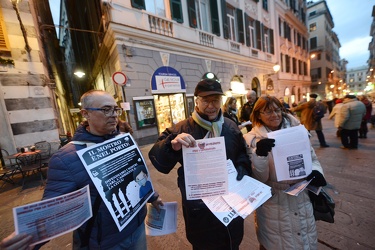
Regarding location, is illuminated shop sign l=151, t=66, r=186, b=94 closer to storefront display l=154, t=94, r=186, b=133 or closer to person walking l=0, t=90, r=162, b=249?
storefront display l=154, t=94, r=186, b=133

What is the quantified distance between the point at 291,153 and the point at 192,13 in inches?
389

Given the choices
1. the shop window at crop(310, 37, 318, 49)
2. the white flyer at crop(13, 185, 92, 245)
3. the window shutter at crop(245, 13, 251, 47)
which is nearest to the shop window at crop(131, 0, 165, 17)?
the window shutter at crop(245, 13, 251, 47)

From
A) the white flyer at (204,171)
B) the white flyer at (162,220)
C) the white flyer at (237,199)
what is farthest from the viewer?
the white flyer at (162,220)

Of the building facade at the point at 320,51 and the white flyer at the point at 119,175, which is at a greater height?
the building facade at the point at 320,51

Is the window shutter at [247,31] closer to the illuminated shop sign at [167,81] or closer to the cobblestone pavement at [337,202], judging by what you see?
the illuminated shop sign at [167,81]

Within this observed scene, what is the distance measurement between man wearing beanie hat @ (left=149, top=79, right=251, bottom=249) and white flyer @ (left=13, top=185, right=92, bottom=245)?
0.57m

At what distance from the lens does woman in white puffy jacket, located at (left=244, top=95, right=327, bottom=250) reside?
138 centimetres

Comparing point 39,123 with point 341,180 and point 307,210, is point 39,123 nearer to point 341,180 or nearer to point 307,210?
point 307,210

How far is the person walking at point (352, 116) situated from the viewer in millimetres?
4676

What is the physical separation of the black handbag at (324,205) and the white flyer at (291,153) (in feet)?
1.19

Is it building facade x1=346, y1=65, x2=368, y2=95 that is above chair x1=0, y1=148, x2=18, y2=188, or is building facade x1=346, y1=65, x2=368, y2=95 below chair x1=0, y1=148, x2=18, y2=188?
above

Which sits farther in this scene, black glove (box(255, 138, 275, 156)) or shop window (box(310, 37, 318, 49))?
shop window (box(310, 37, 318, 49))

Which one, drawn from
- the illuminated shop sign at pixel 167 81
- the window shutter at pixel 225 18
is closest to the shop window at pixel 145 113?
the illuminated shop sign at pixel 167 81

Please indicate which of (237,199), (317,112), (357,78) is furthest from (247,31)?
(357,78)
